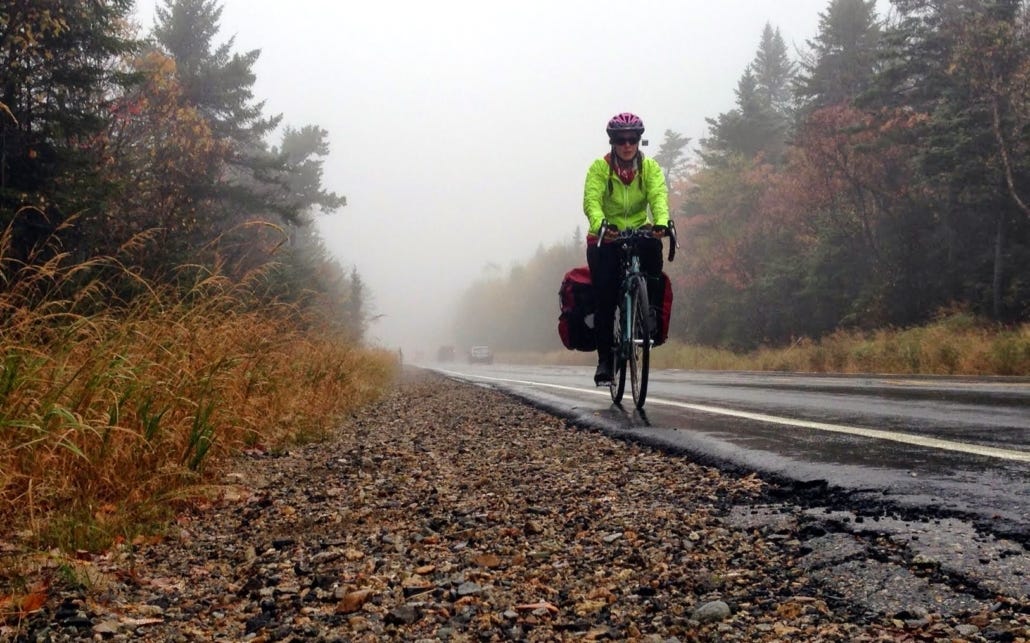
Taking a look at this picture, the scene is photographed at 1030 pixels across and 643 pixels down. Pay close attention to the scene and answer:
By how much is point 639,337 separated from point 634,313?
217 mm

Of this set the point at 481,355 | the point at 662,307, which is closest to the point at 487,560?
the point at 662,307

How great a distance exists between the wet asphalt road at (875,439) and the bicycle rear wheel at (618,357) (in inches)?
7.0

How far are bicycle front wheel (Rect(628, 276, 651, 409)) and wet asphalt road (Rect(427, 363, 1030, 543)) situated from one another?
0.80 ft

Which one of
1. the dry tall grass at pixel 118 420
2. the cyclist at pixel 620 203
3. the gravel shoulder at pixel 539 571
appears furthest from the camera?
the cyclist at pixel 620 203

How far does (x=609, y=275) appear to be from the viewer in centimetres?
642

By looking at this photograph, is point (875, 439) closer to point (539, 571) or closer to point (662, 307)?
point (662, 307)

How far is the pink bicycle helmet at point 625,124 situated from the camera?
6.04 metres

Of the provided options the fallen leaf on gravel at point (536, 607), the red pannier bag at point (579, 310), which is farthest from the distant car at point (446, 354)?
the fallen leaf on gravel at point (536, 607)

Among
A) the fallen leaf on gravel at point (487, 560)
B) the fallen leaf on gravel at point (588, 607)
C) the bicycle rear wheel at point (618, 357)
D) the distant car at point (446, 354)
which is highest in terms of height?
the bicycle rear wheel at point (618, 357)

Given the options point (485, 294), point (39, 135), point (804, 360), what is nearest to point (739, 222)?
point (804, 360)

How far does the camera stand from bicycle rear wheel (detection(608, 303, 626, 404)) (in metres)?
6.64

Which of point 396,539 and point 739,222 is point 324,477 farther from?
point 739,222

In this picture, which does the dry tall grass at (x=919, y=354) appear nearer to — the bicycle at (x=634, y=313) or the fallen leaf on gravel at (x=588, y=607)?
the bicycle at (x=634, y=313)

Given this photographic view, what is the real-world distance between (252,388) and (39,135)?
8382 millimetres
